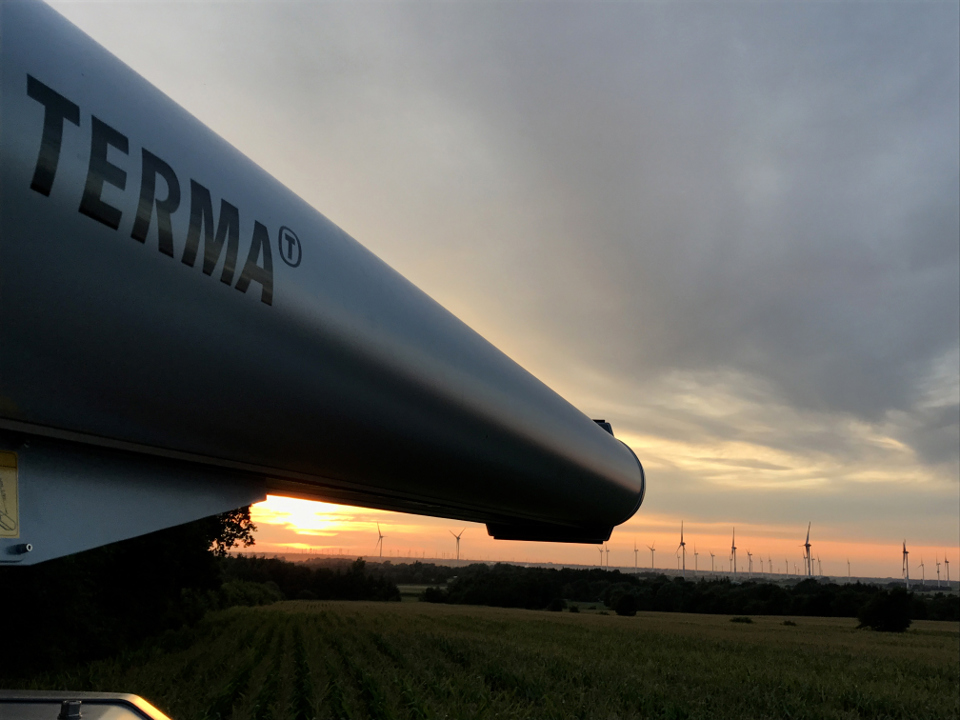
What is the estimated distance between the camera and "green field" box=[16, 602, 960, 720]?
11.8m

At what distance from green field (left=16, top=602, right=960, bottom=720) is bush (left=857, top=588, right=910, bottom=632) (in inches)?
496

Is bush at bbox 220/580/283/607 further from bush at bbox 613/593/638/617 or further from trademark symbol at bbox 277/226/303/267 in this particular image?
trademark symbol at bbox 277/226/303/267

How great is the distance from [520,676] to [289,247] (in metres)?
14.2

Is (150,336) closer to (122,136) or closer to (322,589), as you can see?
(122,136)

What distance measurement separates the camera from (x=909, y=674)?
59.8 ft

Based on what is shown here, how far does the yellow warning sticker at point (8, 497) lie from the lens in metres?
1.69

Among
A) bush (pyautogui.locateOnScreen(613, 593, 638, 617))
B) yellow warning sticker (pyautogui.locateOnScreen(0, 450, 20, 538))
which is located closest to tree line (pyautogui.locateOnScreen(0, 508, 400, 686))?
yellow warning sticker (pyautogui.locateOnScreen(0, 450, 20, 538))

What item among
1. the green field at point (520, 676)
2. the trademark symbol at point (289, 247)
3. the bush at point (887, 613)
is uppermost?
the trademark symbol at point (289, 247)

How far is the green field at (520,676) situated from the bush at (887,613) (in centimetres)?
1259

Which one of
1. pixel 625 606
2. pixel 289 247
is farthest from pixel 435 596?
pixel 289 247

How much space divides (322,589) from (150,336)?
76.7 m

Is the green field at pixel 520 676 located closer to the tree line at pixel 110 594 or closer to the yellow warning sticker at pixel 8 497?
the tree line at pixel 110 594

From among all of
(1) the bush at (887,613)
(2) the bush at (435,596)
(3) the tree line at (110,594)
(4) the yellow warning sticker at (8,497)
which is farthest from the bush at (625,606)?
(4) the yellow warning sticker at (8,497)

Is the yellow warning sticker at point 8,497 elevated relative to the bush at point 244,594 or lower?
elevated
